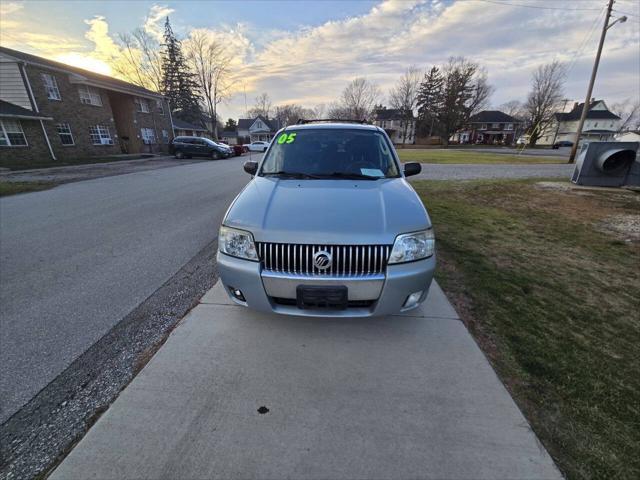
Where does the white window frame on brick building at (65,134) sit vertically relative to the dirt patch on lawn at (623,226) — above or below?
A: above

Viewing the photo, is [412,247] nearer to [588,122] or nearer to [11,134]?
[11,134]

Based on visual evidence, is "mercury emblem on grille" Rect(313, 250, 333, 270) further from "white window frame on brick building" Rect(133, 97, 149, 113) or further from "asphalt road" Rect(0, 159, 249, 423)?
"white window frame on brick building" Rect(133, 97, 149, 113)

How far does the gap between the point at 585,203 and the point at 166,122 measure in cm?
3571

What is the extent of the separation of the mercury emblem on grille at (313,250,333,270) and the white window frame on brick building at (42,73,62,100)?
85.1 ft

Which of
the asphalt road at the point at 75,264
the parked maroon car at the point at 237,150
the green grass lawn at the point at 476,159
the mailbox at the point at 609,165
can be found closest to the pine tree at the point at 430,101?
the green grass lawn at the point at 476,159

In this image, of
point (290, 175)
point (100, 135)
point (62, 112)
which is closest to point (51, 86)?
point (62, 112)

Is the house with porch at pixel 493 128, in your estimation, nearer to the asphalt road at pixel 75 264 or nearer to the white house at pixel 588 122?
the white house at pixel 588 122

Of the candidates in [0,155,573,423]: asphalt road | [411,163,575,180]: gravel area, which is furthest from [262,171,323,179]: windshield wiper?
[411,163,575,180]: gravel area

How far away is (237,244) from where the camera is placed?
7.22 ft

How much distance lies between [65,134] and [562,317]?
27468 millimetres

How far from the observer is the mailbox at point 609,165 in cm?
908

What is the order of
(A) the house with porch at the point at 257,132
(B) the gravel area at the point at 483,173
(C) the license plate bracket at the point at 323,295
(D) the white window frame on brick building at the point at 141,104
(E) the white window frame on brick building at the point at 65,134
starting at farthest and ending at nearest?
(A) the house with porch at the point at 257,132
(D) the white window frame on brick building at the point at 141,104
(E) the white window frame on brick building at the point at 65,134
(B) the gravel area at the point at 483,173
(C) the license plate bracket at the point at 323,295

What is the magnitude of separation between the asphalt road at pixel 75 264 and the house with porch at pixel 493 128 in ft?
222

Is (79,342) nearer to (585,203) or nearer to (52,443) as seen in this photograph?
(52,443)
